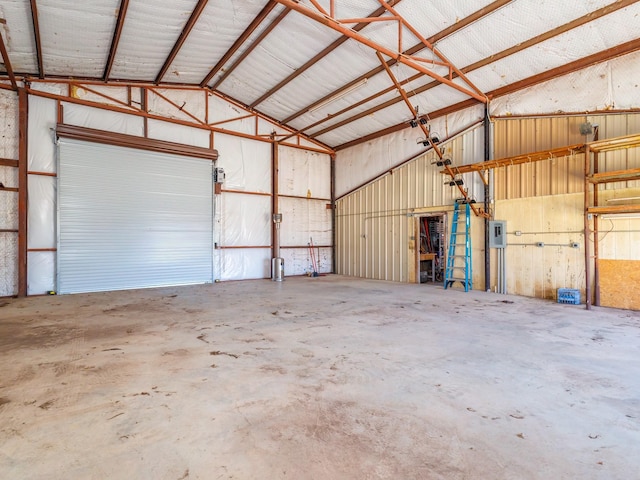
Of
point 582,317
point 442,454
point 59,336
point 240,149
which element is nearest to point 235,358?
point 442,454

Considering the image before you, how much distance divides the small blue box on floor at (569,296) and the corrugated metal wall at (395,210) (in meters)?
1.79

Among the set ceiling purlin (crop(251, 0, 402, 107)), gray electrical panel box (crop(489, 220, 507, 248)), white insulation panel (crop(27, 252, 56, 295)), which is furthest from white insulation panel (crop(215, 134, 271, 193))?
gray electrical panel box (crop(489, 220, 507, 248))

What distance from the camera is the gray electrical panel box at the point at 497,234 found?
7375mm

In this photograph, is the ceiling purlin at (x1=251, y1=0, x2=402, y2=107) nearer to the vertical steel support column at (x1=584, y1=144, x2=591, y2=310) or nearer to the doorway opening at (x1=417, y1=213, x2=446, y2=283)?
the vertical steel support column at (x1=584, y1=144, x2=591, y2=310)

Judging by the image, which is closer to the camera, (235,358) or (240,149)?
(235,358)

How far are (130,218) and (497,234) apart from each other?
8485 millimetres

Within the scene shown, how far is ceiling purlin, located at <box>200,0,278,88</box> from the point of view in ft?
19.3

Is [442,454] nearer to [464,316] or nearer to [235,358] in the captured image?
[235,358]

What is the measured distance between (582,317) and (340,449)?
16.8ft

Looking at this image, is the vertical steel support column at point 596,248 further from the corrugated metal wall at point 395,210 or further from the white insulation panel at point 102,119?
the white insulation panel at point 102,119

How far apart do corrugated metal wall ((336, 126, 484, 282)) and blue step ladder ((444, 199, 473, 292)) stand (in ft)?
0.80

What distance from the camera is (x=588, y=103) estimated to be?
6184 millimetres

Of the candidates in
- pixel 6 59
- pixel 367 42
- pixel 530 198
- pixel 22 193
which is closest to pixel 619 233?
pixel 530 198

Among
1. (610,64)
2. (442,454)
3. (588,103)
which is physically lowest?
(442,454)
